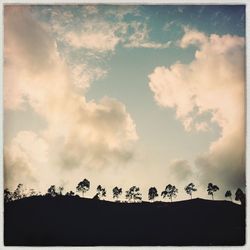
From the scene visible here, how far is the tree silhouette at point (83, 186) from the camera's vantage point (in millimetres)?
3691

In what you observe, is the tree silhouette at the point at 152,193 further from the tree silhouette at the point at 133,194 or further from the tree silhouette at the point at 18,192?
the tree silhouette at the point at 18,192

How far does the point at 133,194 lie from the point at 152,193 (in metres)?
0.11

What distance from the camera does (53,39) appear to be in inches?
147

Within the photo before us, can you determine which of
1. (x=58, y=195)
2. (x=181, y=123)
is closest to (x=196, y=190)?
(x=181, y=123)

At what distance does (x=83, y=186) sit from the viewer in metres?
3.69

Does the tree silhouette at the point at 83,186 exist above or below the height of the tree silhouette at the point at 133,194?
above

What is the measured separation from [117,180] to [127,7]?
1048 millimetres

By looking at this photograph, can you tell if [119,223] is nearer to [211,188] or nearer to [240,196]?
→ [211,188]

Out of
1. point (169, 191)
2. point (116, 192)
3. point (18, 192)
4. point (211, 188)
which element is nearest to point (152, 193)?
point (169, 191)

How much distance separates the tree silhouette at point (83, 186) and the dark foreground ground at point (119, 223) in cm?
6

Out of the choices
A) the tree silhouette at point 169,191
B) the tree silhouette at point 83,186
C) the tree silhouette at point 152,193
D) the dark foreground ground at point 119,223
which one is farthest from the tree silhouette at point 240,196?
the tree silhouette at point 83,186

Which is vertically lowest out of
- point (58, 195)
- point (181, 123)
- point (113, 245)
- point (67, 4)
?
point (113, 245)

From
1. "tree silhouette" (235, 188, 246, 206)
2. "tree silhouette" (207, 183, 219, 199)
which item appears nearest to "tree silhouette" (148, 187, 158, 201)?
"tree silhouette" (207, 183, 219, 199)

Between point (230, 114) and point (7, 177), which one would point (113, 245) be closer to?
point (7, 177)
